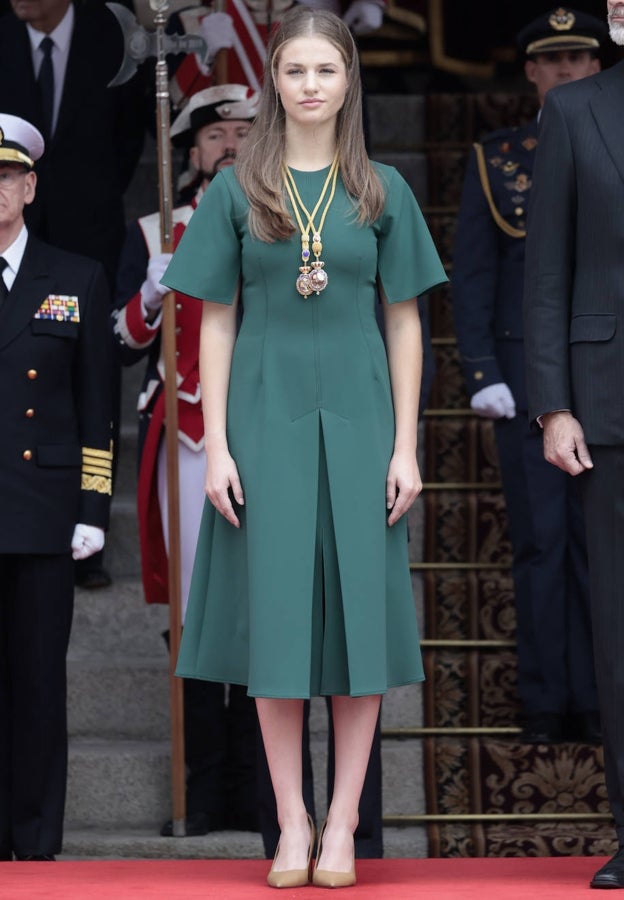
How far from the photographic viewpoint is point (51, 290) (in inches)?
193

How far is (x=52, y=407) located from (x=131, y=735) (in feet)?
5.06

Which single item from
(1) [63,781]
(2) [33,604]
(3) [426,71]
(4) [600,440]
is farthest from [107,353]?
(3) [426,71]

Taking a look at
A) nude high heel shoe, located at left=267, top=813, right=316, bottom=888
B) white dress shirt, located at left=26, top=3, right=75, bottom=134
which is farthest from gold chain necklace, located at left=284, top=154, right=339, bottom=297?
white dress shirt, located at left=26, top=3, right=75, bottom=134

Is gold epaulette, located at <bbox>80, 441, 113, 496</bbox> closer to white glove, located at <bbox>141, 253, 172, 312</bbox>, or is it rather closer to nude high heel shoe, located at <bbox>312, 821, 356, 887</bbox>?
white glove, located at <bbox>141, 253, 172, 312</bbox>

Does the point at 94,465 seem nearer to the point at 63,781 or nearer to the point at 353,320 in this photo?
the point at 63,781

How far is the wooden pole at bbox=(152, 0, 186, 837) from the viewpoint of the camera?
17.1 feet

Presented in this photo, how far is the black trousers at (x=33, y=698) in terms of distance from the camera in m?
4.83

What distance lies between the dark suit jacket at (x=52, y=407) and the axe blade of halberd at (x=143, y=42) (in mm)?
635

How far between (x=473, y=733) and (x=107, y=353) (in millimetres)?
1738

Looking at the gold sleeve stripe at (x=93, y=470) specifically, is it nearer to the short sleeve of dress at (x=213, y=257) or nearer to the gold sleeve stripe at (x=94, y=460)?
the gold sleeve stripe at (x=94, y=460)

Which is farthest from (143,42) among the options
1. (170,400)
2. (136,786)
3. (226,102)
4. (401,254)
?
(136,786)

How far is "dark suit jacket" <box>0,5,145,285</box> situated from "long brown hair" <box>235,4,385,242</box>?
2508 millimetres

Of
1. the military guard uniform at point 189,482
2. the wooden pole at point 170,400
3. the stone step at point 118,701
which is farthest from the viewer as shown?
the stone step at point 118,701

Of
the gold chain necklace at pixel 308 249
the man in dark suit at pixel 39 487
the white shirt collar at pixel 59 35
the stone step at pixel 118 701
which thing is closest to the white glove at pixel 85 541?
the man in dark suit at pixel 39 487
